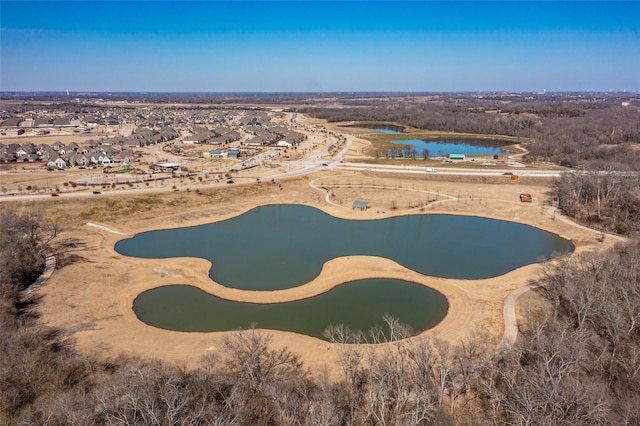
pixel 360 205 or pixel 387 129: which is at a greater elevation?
pixel 387 129

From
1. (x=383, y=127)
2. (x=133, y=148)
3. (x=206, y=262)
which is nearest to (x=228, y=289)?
(x=206, y=262)

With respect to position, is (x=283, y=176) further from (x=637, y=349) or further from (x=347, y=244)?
(x=637, y=349)

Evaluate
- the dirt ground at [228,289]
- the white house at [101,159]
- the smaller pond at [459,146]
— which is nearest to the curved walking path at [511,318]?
the dirt ground at [228,289]

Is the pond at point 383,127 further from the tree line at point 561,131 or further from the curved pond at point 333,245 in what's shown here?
the curved pond at point 333,245

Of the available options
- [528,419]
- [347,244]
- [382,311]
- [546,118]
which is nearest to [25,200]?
[347,244]

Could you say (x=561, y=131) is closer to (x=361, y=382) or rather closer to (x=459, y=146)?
(x=459, y=146)
